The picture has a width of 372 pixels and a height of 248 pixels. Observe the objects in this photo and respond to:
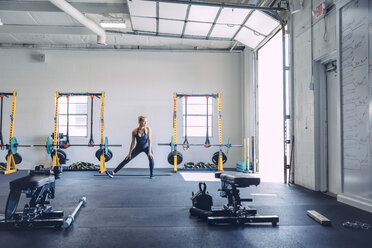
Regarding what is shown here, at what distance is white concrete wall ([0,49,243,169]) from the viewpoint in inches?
342

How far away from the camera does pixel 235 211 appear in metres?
2.96

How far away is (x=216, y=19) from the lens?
6.31 metres

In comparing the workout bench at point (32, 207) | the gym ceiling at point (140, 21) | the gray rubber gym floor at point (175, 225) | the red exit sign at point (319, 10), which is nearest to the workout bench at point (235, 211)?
the gray rubber gym floor at point (175, 225)

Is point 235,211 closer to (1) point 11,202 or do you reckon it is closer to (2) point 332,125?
(1) point 11,202

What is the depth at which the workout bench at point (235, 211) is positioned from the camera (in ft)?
9.32

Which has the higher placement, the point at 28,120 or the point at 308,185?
the point at 28,120

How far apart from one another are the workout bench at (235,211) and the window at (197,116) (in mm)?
5863

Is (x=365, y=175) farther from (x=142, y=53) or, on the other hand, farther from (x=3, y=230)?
(x=142, y=53)

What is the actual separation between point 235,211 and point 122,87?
264 inches

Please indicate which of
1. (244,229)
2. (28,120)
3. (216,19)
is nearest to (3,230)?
(244,229)

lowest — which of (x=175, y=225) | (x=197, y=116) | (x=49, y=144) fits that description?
(x=175, y=225)

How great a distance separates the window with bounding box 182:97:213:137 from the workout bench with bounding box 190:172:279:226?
19.2 feet

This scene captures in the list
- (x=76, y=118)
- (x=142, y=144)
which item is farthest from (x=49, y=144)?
(x=142, y=144)

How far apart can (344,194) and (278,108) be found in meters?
3.64
